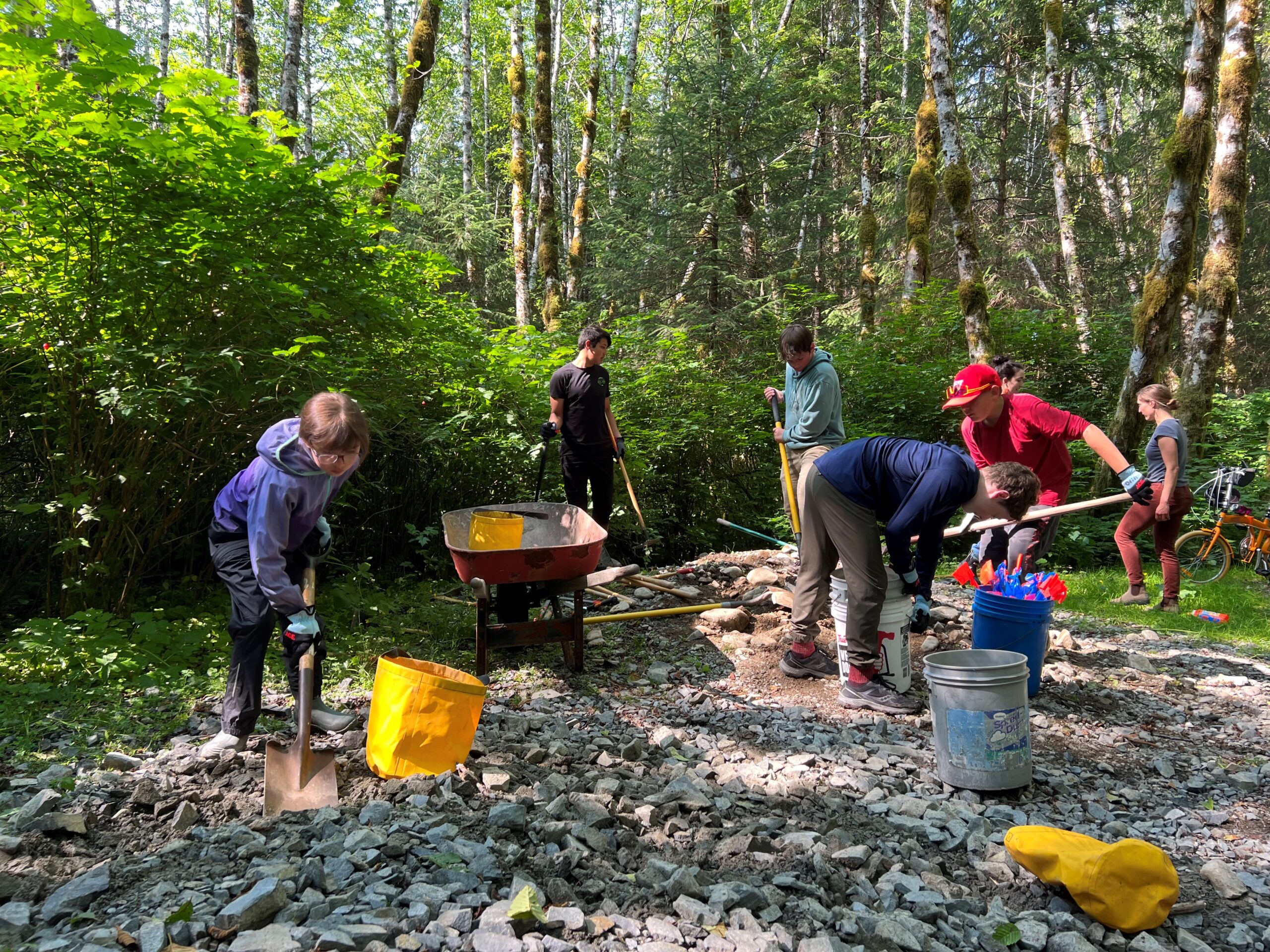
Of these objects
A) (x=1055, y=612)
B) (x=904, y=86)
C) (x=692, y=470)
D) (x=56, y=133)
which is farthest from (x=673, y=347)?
(x=904, y=86)

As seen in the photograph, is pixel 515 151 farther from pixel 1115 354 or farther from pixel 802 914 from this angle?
pixel 802 914

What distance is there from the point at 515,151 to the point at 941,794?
13.2 meters

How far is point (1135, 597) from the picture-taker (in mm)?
6355

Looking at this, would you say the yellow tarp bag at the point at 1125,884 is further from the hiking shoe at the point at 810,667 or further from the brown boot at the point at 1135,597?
the brown boot at the point at 1135,597

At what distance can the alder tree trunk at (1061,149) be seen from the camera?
1212 centimetres

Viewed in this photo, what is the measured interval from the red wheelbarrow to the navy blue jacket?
1.43 m

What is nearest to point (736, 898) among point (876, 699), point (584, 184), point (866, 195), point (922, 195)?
point (876, 699)

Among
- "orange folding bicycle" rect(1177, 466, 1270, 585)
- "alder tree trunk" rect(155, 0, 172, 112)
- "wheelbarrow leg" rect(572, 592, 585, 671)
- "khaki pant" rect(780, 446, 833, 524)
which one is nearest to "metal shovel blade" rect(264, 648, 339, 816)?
"wheelbarrow leg" rect(572, 592, 585, 671)

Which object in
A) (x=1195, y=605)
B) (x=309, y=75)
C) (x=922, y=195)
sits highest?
(x=309, y=75)

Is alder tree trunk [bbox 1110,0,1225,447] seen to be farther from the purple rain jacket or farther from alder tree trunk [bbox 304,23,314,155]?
alder tree trunk [bbox 304,23,314,155]

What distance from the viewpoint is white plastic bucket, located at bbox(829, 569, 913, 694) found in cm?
408

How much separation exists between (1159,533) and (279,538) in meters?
6.41

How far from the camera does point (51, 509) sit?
14.7 ft

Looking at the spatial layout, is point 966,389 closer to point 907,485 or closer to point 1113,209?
point 907,485
